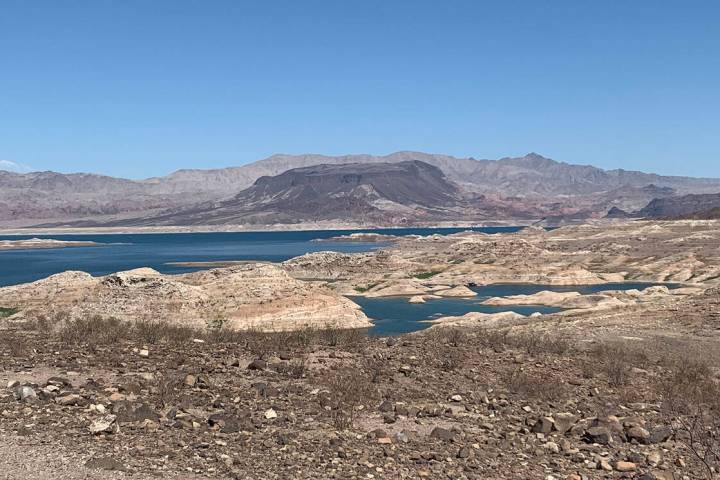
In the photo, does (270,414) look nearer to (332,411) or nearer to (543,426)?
(332,411)

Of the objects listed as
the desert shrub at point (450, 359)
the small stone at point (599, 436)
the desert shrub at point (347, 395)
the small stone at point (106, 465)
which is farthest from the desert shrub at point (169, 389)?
the small stone at point (599, 436)

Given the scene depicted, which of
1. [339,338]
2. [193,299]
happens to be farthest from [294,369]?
[193,299]

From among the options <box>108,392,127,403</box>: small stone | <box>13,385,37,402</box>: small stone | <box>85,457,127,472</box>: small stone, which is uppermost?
<box>13,385,37,402</box>: small stone

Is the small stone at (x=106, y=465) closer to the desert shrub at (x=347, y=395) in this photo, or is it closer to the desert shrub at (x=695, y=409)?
the desert shrub at (x=347, y=395)

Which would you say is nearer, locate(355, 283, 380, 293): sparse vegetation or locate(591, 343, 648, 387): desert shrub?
locate(591, 343, 648, 387): desert shrub

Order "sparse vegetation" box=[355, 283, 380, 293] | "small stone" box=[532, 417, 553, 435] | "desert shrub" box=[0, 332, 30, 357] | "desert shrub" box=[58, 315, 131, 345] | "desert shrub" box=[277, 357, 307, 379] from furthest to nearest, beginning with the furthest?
"sparse vegetation" box=[355, 283, 380, 293] → "desert shrub" box=[58, 315, 131, 345] → "desert shrub" box=[0, 332, 30, 357] → "desert shrub" box=[277, 357, 307, 379] → "small stone" box=[532, 417, 553, 435]

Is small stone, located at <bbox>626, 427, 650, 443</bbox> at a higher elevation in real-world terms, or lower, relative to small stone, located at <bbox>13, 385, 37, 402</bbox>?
lower

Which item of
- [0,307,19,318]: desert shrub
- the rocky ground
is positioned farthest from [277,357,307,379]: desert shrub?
[0,307,19,318]: desert shrub

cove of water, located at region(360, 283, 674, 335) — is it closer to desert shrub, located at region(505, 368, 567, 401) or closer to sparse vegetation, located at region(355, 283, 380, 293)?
sparse vegetation, located at region(355, 283, 380, 293)

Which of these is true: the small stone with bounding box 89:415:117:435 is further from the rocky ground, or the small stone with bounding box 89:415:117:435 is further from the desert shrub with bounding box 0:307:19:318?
the desert shrub with bounding box 0:307:19:318

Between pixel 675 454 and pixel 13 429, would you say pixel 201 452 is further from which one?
pixel 675 454

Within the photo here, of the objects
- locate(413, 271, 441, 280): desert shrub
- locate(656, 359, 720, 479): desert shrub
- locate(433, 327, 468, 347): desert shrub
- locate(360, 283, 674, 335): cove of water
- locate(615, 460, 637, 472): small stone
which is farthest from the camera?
locate(413, 271, 441, 280): desert shrub

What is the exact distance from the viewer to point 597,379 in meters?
18.8

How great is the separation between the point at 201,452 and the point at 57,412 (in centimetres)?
352
